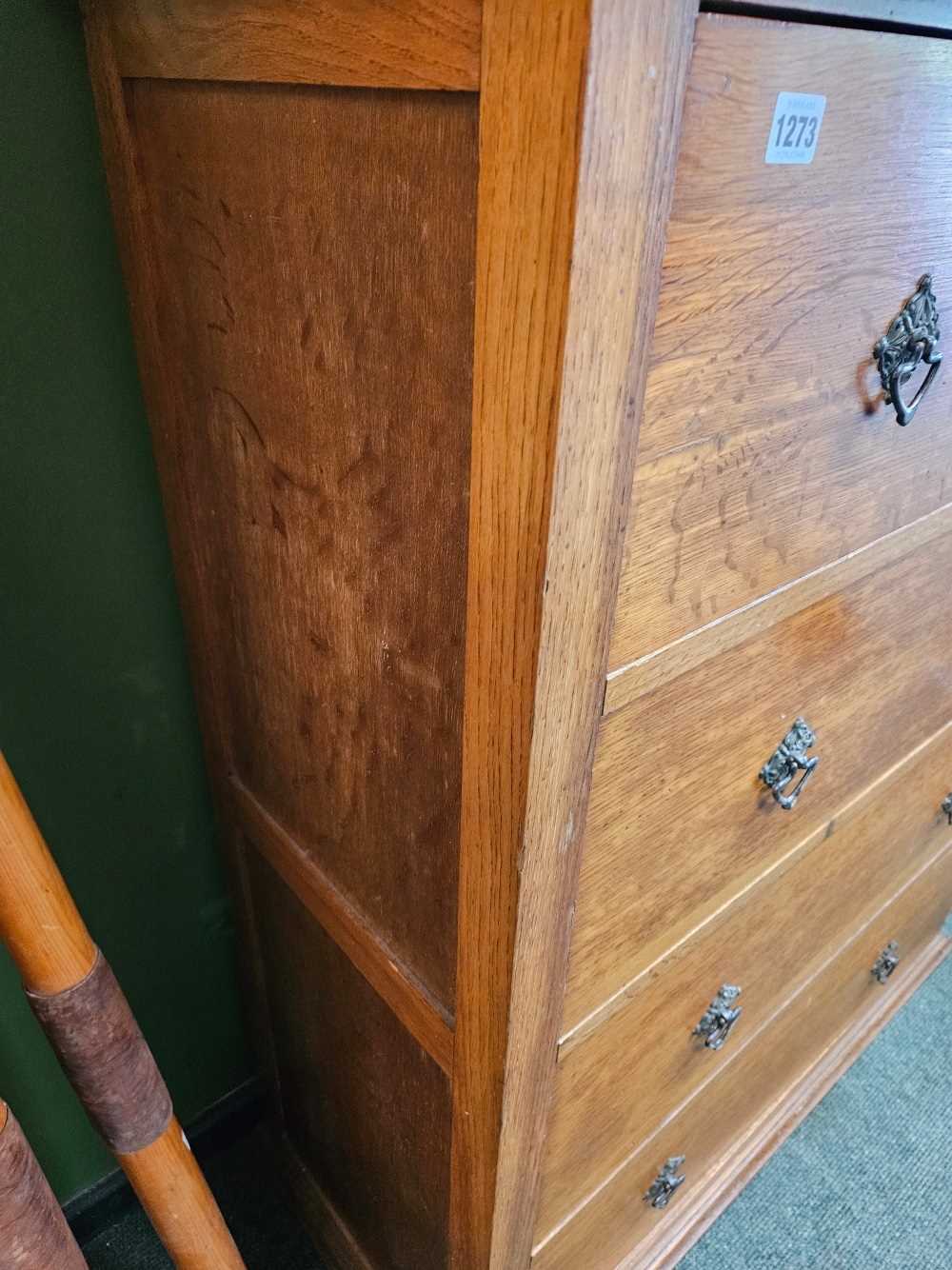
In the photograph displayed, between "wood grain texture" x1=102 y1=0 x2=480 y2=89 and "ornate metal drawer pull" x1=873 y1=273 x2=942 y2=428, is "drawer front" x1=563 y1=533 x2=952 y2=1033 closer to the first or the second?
"ornate metal drawer pull" x1=873 y1=273 x2=942 y2=428

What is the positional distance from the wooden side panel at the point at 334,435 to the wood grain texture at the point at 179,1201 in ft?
0.67

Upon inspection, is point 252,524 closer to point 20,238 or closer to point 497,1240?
point 20,238

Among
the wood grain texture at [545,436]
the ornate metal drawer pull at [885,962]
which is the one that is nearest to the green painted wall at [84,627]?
the wood grain texture at [545,436]

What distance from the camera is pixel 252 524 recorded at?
680 millimetres

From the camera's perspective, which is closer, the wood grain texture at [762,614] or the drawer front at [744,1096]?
the wood grain texture at [762,614]

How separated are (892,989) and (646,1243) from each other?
60 cm

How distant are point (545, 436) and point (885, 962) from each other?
1.21 metres

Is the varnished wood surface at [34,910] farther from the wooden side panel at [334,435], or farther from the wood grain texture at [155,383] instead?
the wood grain texture at [155,383]

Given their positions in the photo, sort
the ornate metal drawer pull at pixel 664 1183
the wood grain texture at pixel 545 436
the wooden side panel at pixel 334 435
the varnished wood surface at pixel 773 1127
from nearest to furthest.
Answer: the wood grain texture at pixel 545 436 → the wooden side panel at pixel 334 435 → the ornate metal drawer pull at pixel 664 1183 → the varnished wood surface at pixel 773 1127

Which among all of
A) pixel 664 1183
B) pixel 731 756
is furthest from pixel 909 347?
pixel 664 1183

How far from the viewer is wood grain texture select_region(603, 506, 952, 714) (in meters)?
0.53

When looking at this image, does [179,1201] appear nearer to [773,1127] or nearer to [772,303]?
[772,303]

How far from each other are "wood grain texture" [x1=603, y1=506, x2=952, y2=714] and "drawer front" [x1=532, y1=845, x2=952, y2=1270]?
606 millimetres

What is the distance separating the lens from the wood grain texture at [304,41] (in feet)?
1.23
